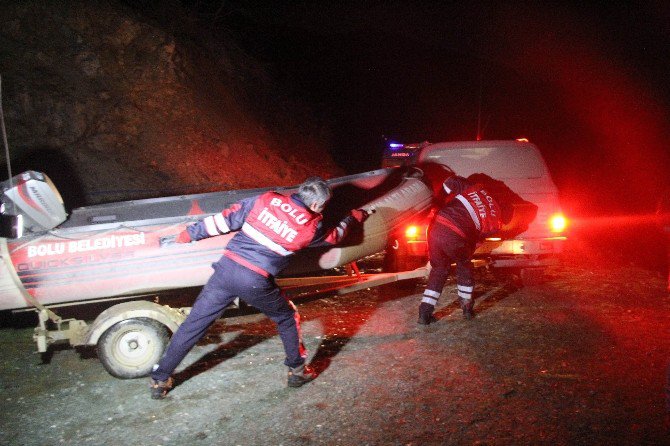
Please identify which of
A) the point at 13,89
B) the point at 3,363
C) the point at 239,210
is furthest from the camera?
the point at 13,89

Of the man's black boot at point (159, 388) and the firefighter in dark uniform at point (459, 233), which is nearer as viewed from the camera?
the man's black boot at point (159, 388)

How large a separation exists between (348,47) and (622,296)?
120ft

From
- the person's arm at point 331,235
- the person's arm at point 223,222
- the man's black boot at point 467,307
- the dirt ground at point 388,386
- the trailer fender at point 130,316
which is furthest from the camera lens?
the man's black boot at point 467,307

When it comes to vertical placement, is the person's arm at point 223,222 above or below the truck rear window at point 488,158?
below

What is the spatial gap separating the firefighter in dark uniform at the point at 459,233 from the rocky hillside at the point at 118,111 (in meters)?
7.88

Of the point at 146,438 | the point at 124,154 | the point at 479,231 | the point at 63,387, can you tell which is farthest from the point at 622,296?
the point at 124,154

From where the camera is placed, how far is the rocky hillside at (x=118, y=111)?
10.8 m

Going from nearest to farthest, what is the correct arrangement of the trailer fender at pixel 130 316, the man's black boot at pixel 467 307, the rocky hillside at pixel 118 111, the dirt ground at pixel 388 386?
1. the dirt ground at pixel 388 386
2. the trailer fender at pixel 130 316
3. the man's black boot at pixel 467 307
4. the rocky hillside at pixel 118 111

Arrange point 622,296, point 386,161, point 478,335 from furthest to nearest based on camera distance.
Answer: point 386,161
point 622,296
point 478,335

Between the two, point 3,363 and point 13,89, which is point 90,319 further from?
point 13,89

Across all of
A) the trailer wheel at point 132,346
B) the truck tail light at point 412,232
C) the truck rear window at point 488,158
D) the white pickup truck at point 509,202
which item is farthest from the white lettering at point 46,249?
the truck rear window at point 488,158

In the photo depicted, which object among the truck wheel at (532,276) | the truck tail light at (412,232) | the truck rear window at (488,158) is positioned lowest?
the truck wheel at (532,276)

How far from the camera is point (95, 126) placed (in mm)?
11578

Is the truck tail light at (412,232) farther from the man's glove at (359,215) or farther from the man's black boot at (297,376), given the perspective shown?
the man's black boot at (297,376)
